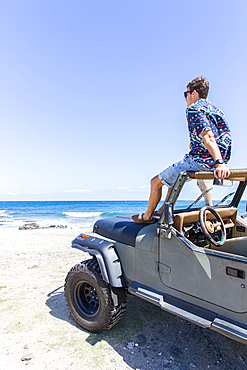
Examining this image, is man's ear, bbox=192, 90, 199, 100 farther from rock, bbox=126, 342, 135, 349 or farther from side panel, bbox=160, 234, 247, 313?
rock, bbox=126, 342, 135, 349

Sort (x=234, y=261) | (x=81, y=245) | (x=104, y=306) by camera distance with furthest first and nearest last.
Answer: (x=81, y=245), (x=104, y=306), (x=234, y=261)

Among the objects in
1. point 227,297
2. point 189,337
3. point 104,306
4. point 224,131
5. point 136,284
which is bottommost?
point 189,337

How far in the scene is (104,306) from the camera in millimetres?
2609

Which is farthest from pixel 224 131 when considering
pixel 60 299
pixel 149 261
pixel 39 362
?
pixel 60 299

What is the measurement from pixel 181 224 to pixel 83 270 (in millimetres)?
1433

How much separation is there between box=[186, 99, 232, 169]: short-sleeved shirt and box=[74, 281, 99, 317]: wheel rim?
7.30 ft

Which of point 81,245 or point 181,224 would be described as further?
point 81,245

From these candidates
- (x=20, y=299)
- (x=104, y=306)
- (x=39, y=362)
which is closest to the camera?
(x=39, y=362)

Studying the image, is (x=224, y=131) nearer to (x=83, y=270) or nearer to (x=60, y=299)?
(x=83, y=270)

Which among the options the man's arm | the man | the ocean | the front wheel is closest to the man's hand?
the man's arm

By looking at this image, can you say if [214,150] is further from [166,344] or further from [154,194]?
[166,344]

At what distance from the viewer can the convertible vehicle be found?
74.5 inches

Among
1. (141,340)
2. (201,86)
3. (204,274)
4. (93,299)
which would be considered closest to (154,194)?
(204,274)

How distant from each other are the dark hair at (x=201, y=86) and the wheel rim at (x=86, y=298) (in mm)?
2930
